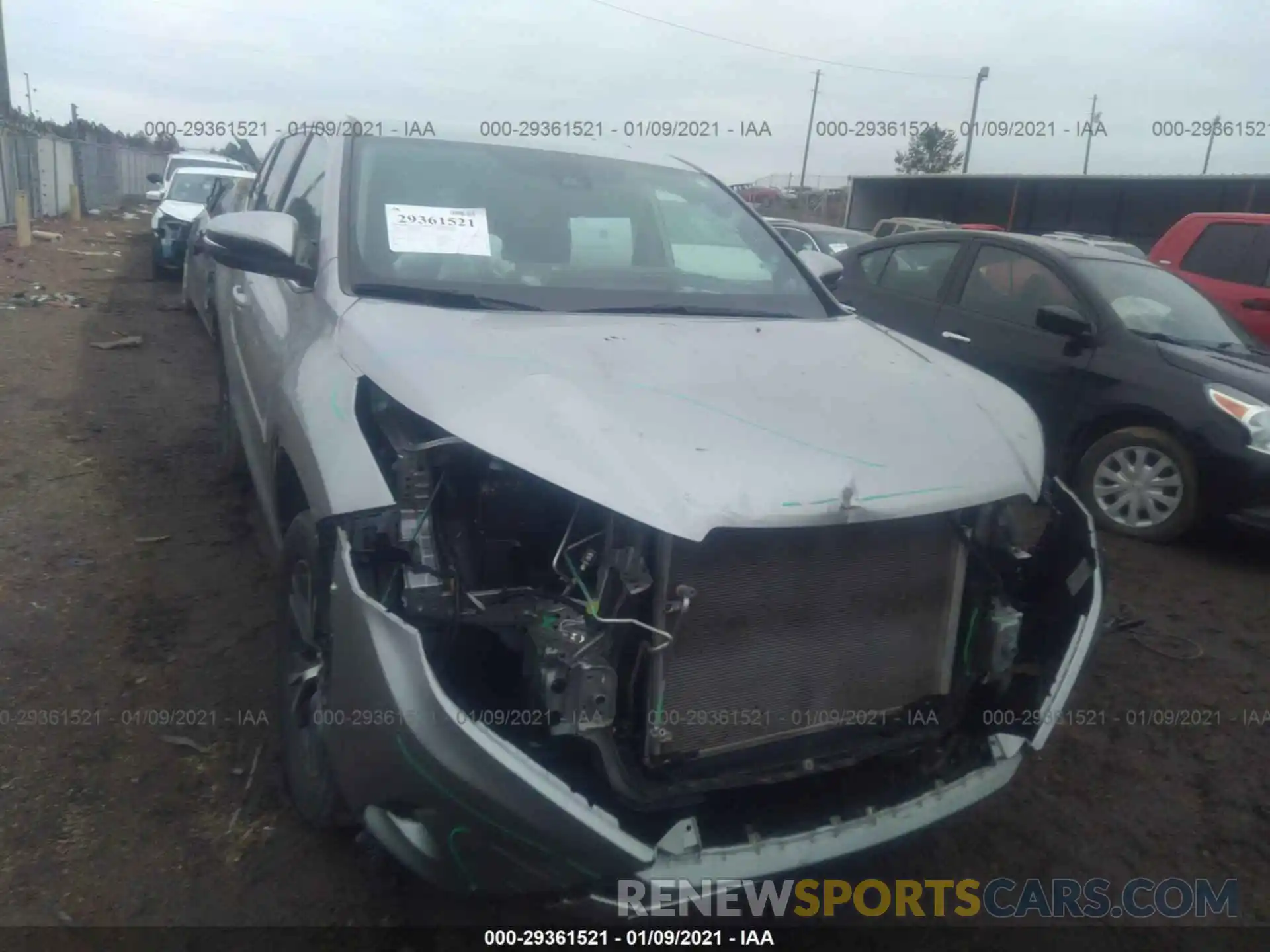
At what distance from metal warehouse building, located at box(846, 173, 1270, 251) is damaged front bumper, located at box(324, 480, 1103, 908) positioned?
57.9 ft

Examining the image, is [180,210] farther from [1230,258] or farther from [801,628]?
[801,628]

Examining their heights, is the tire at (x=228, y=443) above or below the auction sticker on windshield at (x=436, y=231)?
below

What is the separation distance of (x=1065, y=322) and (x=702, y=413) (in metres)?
3.97

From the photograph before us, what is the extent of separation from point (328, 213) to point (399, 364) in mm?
1023

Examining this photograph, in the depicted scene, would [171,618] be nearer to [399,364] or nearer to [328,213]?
[328,213]

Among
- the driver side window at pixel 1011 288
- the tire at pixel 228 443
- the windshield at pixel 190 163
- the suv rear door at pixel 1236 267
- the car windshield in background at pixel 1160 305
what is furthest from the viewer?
the windshield at pixel 190 163

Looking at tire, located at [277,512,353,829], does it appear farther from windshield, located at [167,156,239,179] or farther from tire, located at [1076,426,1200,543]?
windshield, located at [167,156,239,179]

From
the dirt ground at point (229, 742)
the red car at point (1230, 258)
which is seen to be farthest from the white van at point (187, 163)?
the red car at point (1230, 258)

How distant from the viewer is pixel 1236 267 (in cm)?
837

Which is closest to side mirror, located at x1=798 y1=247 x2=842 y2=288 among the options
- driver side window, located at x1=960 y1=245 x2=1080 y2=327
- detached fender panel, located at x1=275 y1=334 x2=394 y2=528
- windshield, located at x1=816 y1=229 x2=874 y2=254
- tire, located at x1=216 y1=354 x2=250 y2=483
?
detached fender panel, located at x1=275 y1=334 x2=394 y2=528

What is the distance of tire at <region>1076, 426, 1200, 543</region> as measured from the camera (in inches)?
200

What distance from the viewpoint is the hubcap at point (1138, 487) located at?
16.9ft

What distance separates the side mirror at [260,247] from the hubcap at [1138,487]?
425cm

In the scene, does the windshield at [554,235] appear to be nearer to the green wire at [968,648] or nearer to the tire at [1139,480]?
the green wire at [968,648]
